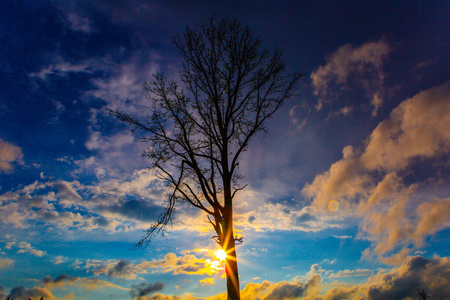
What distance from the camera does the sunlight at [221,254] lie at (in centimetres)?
659

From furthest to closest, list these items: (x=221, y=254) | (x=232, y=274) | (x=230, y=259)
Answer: (x=221, y=254)
(x=230, y=259)
(x=232, y=274)

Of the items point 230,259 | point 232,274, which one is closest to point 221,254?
point 230,259

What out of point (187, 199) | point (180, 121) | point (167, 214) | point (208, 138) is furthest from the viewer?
point (208, 138)

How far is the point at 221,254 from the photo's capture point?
6789 mm

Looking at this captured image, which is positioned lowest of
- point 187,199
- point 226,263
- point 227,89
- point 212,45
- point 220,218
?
point 226,263

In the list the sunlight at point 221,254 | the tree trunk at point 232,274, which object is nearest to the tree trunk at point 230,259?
the tree trunk at point 232,274

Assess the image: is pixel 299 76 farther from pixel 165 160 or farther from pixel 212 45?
pixel 165 160

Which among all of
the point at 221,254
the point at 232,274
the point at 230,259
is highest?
the point at 221,254

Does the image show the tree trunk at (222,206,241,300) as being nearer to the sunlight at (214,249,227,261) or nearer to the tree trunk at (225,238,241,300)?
the tree trunk at (225,238,241,300)

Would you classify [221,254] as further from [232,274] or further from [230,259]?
[232,274]

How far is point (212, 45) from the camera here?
29.3 feet

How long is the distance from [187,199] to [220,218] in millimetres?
1264

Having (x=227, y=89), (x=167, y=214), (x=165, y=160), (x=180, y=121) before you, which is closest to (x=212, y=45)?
(x=227, y=89)

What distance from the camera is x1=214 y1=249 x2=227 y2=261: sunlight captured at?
659 centimetres
